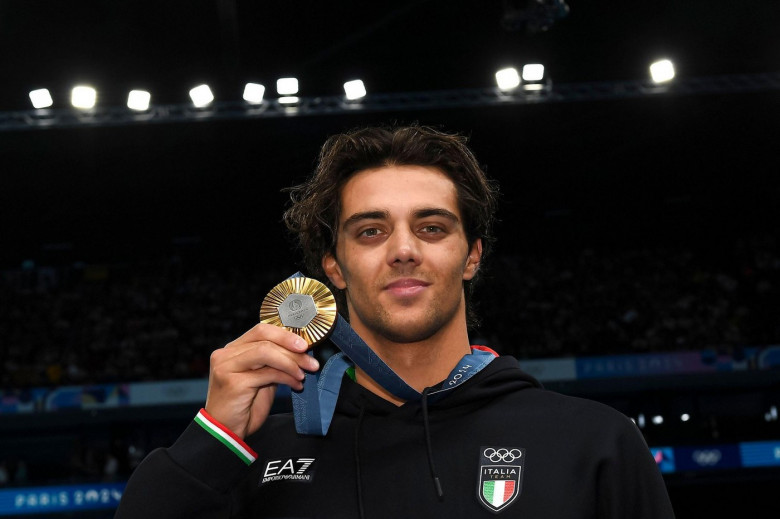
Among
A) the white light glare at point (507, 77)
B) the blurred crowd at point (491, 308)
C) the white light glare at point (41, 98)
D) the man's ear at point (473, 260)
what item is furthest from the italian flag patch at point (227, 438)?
the blurred crowd at point (491, 308)

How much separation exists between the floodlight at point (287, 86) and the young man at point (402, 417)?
27.4 ft

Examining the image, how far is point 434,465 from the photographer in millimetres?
1946

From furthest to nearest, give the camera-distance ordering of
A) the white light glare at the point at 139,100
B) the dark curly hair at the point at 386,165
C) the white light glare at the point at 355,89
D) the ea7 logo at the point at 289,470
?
the white light glare at the point at 355,89 < the white light glare at the point at 139,100 < the dark curly hair at the point at 386,165 < the ea7 logo at the point at 289,470

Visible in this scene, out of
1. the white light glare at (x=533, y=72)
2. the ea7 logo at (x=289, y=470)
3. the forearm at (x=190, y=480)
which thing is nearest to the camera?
the forearm at (x=190, y=480)

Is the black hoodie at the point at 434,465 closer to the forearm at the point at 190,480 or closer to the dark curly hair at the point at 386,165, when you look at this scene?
the forearm at the point at 190,480

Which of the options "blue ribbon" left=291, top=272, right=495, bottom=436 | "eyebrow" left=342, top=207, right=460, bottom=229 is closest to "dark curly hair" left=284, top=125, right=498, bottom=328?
"eyebrow" left=342, top=207, right=460, bottom=229

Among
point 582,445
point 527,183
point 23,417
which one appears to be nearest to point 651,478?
point 582,445

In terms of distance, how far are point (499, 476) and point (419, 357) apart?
40cm

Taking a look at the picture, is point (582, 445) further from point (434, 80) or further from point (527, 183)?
point (527, 183)

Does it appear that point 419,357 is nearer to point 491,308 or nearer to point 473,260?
point 473,260

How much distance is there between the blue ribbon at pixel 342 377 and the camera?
200cm

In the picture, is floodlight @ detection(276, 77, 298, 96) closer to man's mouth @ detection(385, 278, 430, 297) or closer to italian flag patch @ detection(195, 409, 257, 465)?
man's mouth @ detection(385, 278, 430, 297)

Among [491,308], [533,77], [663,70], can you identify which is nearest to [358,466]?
[533,77]

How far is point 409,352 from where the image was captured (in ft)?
7.00
